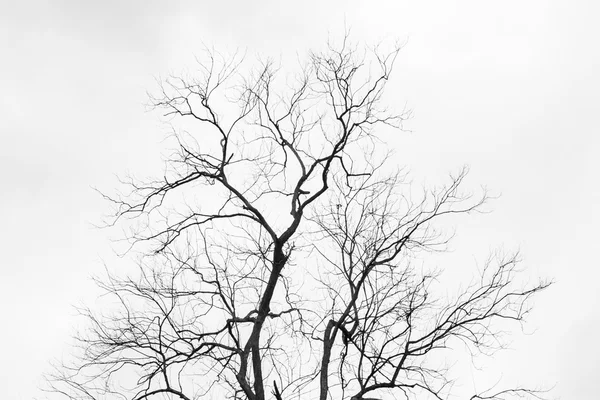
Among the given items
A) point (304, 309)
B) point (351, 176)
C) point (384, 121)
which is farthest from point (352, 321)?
point (384, 121)

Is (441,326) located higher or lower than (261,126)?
lower

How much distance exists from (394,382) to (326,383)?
112 cm

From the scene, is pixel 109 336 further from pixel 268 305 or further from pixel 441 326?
pixel 441 326

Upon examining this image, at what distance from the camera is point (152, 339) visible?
42.3 ft

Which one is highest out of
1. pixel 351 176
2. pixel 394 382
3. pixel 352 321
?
pixel 351 176

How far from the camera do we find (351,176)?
14.3 m

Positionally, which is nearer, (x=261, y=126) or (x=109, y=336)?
(x=109, y=336)

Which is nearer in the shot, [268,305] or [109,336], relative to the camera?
[109,336]

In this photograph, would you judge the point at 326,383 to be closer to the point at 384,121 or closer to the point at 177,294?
the point at 177,294

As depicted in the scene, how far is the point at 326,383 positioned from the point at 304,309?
4.33 ft

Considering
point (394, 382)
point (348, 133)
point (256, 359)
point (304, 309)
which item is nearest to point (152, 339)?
point (256, 359)

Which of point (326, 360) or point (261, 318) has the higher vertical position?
point (261, 318)

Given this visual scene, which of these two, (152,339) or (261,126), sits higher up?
(261,126)

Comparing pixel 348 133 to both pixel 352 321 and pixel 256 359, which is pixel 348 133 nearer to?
pixel 352 321
